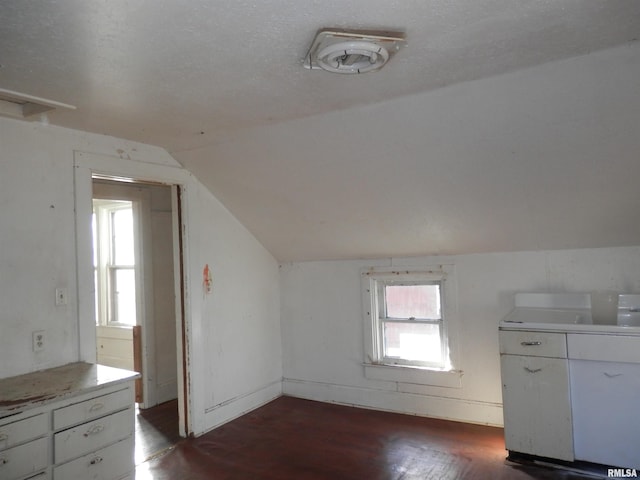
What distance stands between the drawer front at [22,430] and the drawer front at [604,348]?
9.70 feet

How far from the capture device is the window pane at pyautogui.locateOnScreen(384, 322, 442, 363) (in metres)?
3.81

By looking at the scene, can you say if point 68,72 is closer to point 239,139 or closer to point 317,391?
point 239,139

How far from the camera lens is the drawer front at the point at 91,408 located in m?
2.12

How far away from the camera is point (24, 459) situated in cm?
198

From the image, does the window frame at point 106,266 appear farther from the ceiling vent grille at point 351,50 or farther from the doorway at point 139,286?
the ceiling vent grille at point 351,50

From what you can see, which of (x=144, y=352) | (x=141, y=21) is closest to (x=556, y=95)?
(x=141, y=21)

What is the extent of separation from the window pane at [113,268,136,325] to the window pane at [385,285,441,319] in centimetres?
291

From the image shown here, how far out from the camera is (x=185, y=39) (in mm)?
1729

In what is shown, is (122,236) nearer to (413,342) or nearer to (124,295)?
(124,295)

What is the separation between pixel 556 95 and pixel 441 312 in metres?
2.08

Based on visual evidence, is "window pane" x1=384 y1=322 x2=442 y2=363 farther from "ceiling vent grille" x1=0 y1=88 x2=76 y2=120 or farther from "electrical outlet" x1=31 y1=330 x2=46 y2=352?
"ceiling vent grille" x1=0 y1=88 x2=76 y2=120

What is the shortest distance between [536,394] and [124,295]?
14.0ft

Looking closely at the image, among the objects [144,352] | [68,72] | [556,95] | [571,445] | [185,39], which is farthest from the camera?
[144,352]

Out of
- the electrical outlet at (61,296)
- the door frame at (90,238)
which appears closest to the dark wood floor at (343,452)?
the door frame at (90,238)
